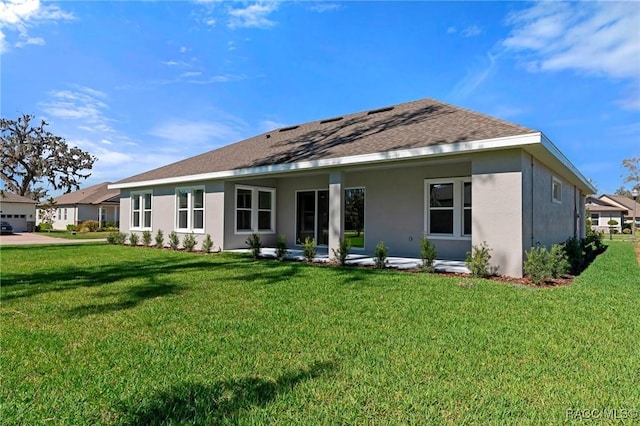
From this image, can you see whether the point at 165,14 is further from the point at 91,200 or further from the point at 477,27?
the point at 91,200

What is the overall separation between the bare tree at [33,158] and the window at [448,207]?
47.1m

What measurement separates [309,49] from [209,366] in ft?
49.6

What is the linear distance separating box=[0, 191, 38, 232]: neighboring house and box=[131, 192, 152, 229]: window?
24.4m

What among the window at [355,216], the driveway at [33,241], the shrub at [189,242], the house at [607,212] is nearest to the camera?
the window at [355,216]

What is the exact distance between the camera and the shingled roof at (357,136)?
29.3 feet

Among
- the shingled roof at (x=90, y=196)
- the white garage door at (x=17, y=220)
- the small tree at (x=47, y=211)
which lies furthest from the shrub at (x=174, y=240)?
the small tree at (x=47, y=211)

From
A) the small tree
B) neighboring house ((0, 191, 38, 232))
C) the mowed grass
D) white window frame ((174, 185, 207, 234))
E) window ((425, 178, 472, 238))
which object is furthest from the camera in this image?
the small tree

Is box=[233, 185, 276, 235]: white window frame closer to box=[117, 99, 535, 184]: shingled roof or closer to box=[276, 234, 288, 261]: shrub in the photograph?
box=[117, 99, 535, 184]: shingled roof

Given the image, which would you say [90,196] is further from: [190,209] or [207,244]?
[207,244]

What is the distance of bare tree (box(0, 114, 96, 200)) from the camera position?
135ft

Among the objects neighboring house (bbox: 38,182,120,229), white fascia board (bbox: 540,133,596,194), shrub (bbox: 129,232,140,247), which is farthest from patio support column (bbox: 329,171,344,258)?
neighboring house (bbox: 38,182,120,229)

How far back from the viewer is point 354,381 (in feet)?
10.0

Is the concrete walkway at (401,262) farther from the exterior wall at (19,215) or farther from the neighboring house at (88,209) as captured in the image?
the exterior wall at (19,215)

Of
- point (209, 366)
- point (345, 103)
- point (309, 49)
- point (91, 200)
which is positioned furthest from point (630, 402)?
point (91, 200)
